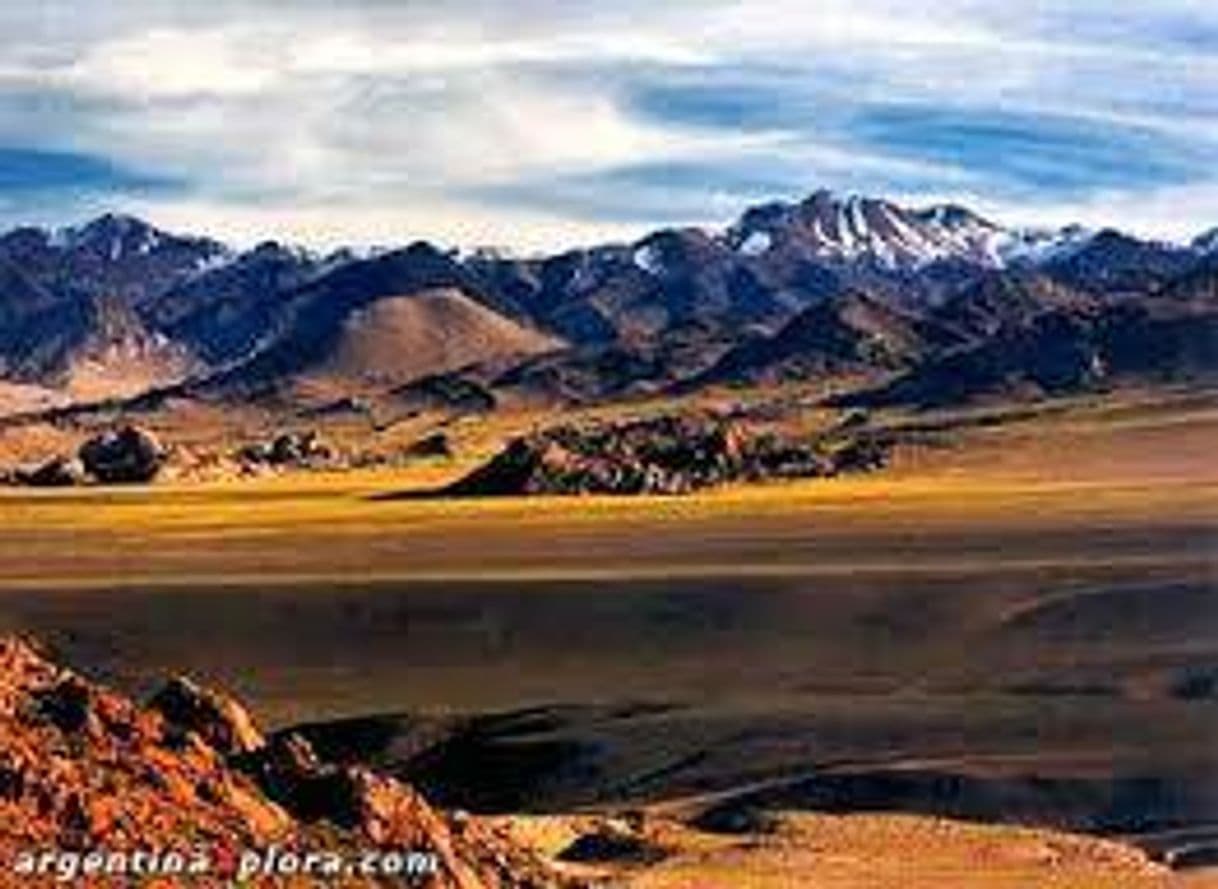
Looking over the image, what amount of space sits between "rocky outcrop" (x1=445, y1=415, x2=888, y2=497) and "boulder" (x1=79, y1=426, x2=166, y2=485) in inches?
1124

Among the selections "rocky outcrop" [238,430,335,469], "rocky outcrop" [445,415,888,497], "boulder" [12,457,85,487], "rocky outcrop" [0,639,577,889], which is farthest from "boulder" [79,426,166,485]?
"rocky outcrop" [0,639,577,889]

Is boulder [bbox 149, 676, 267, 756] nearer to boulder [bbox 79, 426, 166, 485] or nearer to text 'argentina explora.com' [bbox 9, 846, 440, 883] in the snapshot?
text 'argentina explora.com' [bbox 9, 846, 440, 883]

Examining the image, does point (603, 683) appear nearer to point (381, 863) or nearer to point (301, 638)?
point (301, 638)

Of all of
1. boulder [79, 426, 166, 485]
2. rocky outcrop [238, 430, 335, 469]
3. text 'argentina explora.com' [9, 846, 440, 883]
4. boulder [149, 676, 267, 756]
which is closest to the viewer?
text 'argentina explora.com' [9, 846, 440, 883]

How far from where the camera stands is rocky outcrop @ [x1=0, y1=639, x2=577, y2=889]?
30562 millimetres

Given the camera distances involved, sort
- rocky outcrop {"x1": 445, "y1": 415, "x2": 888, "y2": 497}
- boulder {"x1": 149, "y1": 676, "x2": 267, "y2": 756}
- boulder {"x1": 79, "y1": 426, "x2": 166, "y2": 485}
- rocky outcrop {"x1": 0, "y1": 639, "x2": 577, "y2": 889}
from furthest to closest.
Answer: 1. boulder {"x1": 79, "y1": 426, "x2": 166, "y2": 485}
2. rocky outcrop {"x1": 445, "y1": 415, "x2": 888, "y2": 497}
3. boulder {"x1": 149, "y1": 676, "x2": 267, "y2": 756}
4. rocky outcrop {"x1": 0, "y1": 639, "x2": 577, "y2": 889}

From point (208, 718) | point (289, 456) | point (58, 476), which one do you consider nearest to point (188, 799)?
point (208, 718)

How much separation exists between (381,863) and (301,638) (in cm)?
3744

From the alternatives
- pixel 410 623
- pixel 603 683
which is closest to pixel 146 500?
pixel 410 623

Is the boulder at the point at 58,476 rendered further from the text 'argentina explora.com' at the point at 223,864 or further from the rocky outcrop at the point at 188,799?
the text 'argentina explora.com' at the point at 223,864

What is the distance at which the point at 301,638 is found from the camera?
69812 millimetres

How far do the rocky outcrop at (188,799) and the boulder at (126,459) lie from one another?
13854cm

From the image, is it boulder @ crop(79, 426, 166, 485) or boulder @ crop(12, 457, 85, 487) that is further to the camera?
boulder @ crop(79, 426, 166, 485)

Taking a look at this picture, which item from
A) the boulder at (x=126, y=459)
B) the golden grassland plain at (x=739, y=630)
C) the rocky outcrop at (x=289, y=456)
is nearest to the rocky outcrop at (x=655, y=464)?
the golden grassland plain at (x=739, y=630)
